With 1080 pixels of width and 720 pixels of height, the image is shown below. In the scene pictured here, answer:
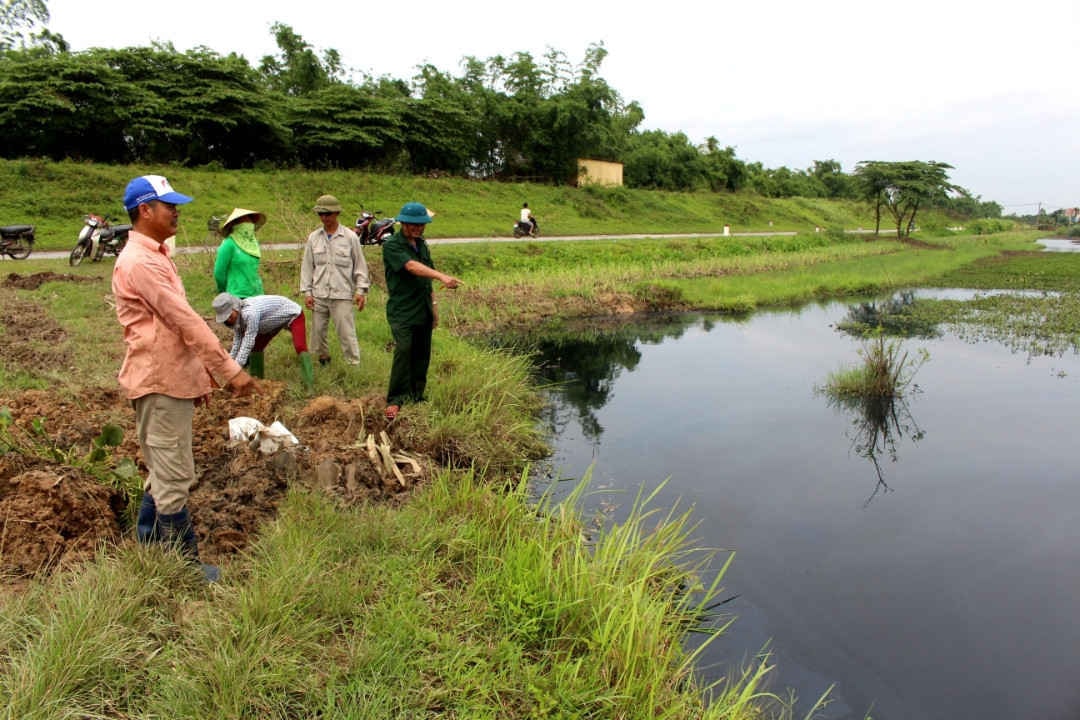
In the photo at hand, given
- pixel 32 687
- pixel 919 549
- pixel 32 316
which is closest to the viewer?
pixel 32 687

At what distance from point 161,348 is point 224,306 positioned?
223cm

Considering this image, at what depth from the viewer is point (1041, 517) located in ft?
15.2

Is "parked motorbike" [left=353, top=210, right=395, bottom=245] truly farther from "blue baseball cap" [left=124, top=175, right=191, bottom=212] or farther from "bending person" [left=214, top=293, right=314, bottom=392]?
"blue baseball cap" [left=124, top=175, right=191, bottom=212]

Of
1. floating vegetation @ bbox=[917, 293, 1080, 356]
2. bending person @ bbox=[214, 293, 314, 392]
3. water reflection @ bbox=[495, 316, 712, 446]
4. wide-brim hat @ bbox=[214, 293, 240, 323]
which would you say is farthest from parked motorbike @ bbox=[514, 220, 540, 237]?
wide-brim hat @ bbox=[214, 293, 240, 323]

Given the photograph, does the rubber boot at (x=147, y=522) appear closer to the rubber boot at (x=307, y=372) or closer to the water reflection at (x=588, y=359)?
the rubber boot at (x=307, y=372)

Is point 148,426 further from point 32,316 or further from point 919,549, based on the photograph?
point 32,316

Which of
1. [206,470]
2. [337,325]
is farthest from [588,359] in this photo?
[206,470]

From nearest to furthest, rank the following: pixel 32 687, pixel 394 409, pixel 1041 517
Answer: pixel 32 687, pixel 1041 517, pixel 394 409

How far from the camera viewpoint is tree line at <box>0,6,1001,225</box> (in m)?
17.6

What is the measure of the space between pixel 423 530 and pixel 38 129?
19.9m

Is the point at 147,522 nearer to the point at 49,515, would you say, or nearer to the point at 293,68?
the point at 49,515

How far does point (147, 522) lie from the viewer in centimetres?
295

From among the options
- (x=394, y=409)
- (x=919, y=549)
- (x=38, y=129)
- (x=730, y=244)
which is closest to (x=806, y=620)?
(x=919, y=549)

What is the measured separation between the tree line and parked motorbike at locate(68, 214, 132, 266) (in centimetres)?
859
